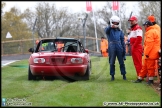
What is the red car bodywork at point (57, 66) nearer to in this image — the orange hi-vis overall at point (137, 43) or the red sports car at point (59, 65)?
the red sports car at point (59, 65)

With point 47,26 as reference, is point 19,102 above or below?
below

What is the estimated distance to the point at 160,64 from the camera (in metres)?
7.54

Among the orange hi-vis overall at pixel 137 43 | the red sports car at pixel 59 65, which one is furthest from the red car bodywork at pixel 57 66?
the orange hi-vis overall at pixel 137 43

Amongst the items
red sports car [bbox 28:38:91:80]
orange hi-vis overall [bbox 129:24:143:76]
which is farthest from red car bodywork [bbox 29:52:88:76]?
orange hi-vis overall [bbox 129:24:143:76]

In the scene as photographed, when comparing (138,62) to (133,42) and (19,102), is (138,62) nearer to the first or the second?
(133,42)

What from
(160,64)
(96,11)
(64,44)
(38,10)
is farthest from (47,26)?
(160,64)

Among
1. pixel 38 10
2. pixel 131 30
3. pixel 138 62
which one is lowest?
pixel 138 62

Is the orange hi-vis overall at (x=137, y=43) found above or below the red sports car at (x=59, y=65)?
above

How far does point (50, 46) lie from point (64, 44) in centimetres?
43

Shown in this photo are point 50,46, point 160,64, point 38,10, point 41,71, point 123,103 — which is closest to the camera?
point 123,103

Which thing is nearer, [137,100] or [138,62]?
[137,100]

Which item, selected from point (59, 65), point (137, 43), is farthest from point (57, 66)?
point (137, 43)

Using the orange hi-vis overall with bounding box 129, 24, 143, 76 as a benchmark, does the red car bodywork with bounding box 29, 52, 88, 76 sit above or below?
below

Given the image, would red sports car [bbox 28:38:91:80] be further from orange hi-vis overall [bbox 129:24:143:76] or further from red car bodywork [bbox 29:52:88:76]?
orange hi-vis overall [bbox 129:24:143:76]
